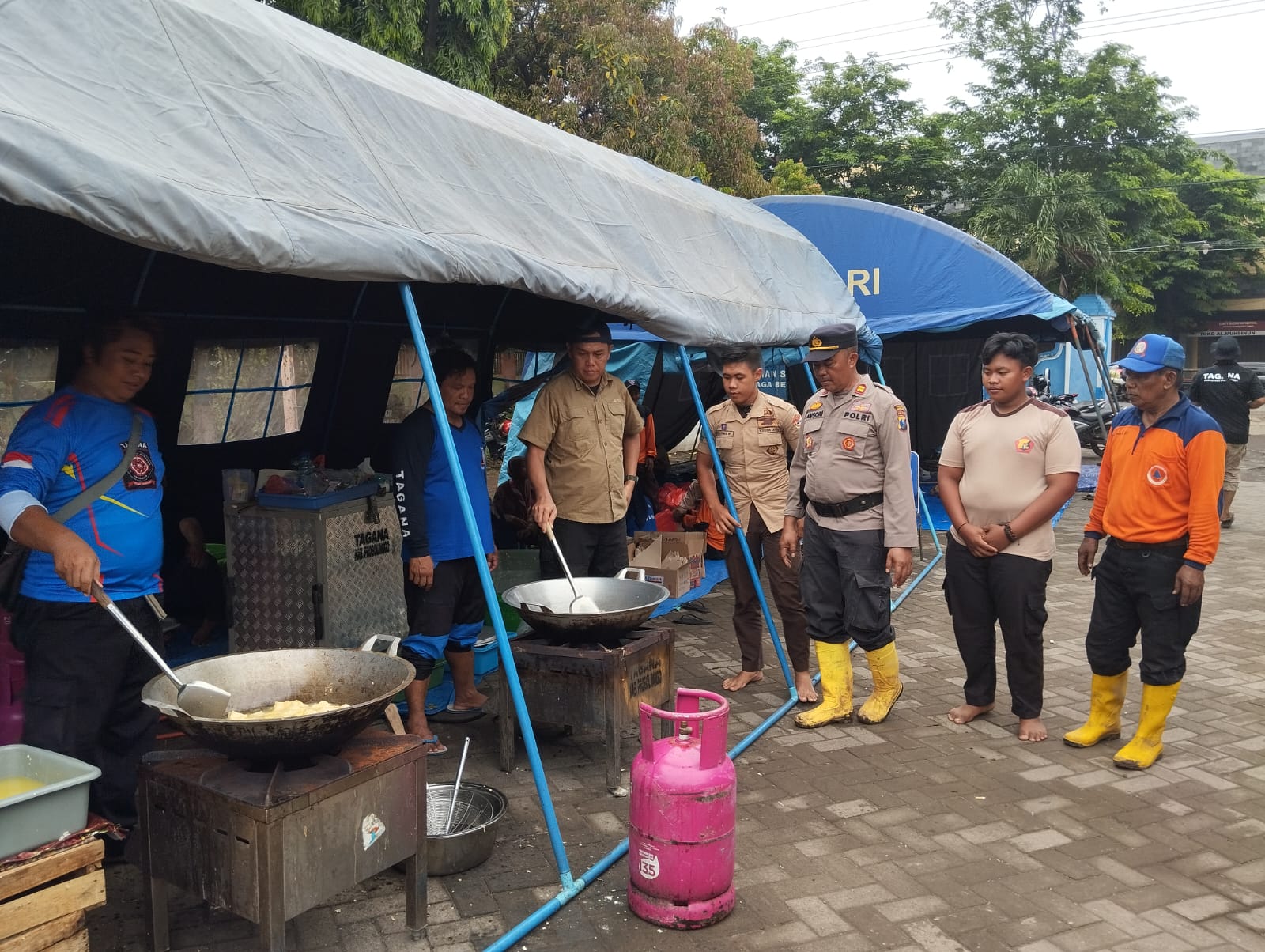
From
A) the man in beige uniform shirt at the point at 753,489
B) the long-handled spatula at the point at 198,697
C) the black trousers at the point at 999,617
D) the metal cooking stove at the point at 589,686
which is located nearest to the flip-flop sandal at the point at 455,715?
the metal cooking stove at the point at 589,686

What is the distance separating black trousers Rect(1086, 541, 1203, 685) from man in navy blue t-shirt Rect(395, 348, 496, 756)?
117 inches

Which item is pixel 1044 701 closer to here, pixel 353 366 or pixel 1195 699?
pixel 1195 699

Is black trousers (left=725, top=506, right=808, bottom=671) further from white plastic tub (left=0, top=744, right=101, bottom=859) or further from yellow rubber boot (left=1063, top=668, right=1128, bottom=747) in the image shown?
white plastic tub (left=0, top=744, right=101, bottom=859)

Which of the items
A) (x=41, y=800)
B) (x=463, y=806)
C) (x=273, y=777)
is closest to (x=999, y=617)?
(x=463, y=806)

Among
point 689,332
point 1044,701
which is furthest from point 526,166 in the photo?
point 1044,701

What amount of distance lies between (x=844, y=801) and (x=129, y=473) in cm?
318

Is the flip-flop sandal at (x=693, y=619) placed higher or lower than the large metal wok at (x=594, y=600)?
lower

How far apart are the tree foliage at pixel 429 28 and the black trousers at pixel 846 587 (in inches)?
373

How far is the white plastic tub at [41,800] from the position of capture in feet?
7.90

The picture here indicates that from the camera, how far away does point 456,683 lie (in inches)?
211

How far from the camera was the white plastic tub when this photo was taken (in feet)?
7.90

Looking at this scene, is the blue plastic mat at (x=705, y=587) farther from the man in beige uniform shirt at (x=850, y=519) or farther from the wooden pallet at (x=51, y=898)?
the wooden pallet at (x=51, y=898)

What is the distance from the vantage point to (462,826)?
12.8ft

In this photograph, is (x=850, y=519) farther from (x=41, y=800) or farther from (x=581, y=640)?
(x=41, y=800)
